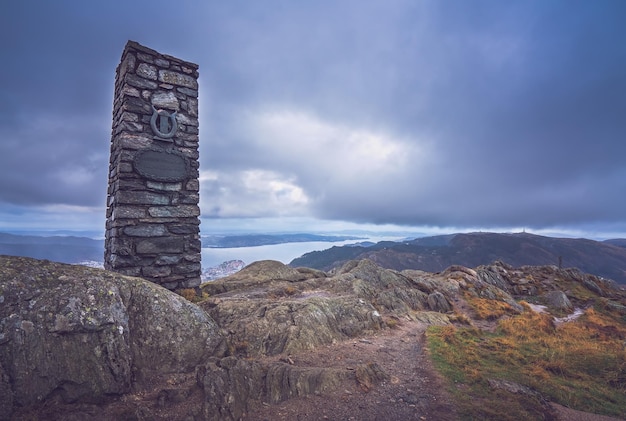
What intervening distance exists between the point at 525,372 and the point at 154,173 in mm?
14683

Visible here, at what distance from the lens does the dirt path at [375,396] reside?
5812 mm

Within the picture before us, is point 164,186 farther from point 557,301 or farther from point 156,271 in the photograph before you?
point 557,301

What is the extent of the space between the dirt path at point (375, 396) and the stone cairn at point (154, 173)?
6719mm

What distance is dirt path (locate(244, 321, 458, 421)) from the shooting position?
5812 mm

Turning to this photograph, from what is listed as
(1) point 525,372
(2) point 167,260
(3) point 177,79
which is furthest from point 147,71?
(1) point 525,372

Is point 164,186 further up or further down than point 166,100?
further down

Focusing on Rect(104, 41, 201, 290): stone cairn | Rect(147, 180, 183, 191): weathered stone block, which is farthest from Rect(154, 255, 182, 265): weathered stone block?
Rect(147, 180, 183, 191): weathered stone block

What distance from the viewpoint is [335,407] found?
599 centimetres

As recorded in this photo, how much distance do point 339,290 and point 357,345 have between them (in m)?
5.68

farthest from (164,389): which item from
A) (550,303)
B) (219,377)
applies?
(550,303)

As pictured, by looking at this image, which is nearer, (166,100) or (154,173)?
(154,173)

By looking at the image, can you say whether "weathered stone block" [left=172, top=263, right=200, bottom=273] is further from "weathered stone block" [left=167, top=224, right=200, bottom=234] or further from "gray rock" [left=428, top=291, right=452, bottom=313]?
"gray rock" [left=428, top=291, right=452, bottom=313]

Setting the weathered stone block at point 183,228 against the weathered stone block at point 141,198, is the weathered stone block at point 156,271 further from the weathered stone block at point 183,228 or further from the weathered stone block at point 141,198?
the weathered stone block at point 141,198

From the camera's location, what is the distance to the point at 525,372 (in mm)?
8734
